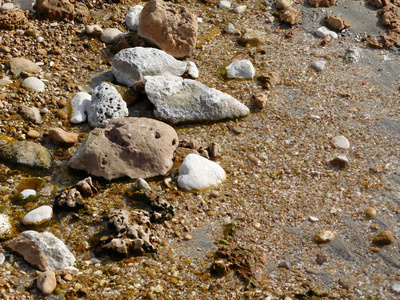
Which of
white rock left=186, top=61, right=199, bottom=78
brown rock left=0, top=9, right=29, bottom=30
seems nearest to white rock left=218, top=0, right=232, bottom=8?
white rock left=186, top=61, right=199, bottom=78

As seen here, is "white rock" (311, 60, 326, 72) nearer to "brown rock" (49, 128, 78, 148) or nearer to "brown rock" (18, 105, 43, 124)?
"brown rock" (49, 128, 78, 148)

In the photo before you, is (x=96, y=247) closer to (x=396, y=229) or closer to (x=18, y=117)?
(x=18, y=117)

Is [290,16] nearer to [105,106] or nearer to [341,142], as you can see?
[341,142]

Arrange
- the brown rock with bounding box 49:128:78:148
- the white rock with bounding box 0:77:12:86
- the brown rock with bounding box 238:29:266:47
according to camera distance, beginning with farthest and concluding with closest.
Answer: the brown rock with bounding box 238:29:266:47 < the white rock with bounding box 0:77:12:86 < the brown rock with bounding box 49:128:78:148

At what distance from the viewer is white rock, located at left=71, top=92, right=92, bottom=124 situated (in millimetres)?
4570

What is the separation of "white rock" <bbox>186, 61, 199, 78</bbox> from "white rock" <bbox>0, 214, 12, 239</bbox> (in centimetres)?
247

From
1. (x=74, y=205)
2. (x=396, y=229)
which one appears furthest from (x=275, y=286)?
(x=74, y=205)

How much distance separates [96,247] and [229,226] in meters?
1.01

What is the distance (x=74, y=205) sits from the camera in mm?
3721

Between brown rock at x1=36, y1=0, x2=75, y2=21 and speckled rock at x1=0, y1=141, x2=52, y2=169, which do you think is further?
brown rock at x1=36, y1=0, x2=75, y2=21

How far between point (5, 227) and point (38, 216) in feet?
0.78

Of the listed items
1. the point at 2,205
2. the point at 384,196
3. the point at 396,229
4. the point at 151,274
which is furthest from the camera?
the point at 384,196

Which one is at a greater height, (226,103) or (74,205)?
(226,103)

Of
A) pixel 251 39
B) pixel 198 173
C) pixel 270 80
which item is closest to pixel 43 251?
pixel 198 173
